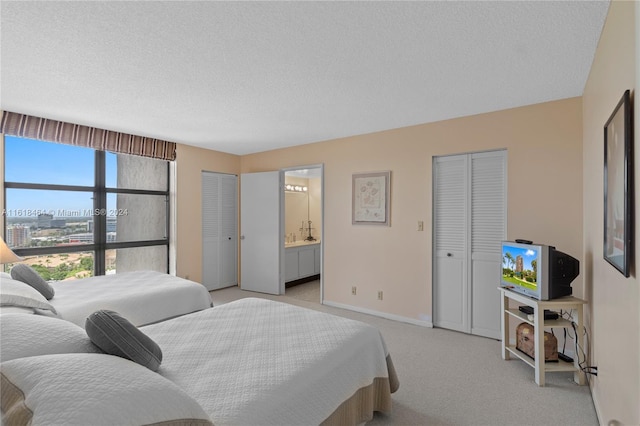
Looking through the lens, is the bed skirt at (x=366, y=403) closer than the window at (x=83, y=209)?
Yes

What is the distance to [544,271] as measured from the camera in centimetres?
253

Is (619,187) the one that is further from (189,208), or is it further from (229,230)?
(229,230)

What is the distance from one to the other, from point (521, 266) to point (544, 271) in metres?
0.24

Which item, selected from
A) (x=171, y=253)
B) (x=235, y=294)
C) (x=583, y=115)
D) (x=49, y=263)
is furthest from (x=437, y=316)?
(x=49, y=263)

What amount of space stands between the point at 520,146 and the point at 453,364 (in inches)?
88.1

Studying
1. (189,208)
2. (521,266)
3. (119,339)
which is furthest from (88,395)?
(189,208)

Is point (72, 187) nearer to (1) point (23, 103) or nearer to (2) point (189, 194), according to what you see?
(1) point (23, 103)

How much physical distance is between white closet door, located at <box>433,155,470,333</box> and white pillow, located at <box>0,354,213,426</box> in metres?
3.26

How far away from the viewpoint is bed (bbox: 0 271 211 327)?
2534mm

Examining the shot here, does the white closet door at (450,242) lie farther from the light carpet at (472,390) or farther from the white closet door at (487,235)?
the light carpet at (472,390)

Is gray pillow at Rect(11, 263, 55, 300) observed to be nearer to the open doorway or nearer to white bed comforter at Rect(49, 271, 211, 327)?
white bed comforter at Rect(49, 271, 211, 327)

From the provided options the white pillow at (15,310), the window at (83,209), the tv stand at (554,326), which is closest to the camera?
the white pillow at (15,310)

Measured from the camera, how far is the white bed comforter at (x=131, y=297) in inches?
101

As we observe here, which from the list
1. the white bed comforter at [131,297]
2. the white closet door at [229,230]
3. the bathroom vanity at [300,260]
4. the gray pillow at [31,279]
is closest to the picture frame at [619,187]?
the white bed comforter at [131,297]
